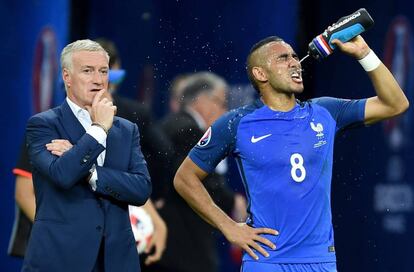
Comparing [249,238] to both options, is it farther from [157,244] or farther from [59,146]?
[157,244]

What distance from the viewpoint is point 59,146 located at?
6938 millimetres

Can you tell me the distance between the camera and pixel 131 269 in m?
7.04

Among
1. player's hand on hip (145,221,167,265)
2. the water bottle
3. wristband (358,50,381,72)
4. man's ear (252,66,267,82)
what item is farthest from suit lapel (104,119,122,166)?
player's hand on hip (145,221,167,265)

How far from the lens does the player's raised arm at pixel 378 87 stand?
23.8 ft

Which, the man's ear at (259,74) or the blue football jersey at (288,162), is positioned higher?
the man's ear at (259,74)

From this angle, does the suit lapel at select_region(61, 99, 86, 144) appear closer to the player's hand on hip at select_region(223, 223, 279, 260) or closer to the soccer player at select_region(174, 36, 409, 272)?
the soccer player at select_region(174, 36, 409, 272)

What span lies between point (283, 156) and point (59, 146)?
3.95ft

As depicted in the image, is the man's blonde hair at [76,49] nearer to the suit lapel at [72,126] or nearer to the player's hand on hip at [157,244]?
the suit lapel at [72,126]

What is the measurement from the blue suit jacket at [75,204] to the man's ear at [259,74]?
95cm

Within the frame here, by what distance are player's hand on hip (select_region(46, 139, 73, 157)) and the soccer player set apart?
0.82 meters

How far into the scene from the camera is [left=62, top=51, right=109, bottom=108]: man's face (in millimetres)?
7125

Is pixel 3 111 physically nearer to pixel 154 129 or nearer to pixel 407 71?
pixel 154 129

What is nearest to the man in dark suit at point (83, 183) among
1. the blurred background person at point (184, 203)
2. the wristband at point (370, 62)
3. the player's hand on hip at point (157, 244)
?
the wristband at point (370, 62)

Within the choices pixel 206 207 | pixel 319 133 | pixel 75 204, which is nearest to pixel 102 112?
pixel 75 204
